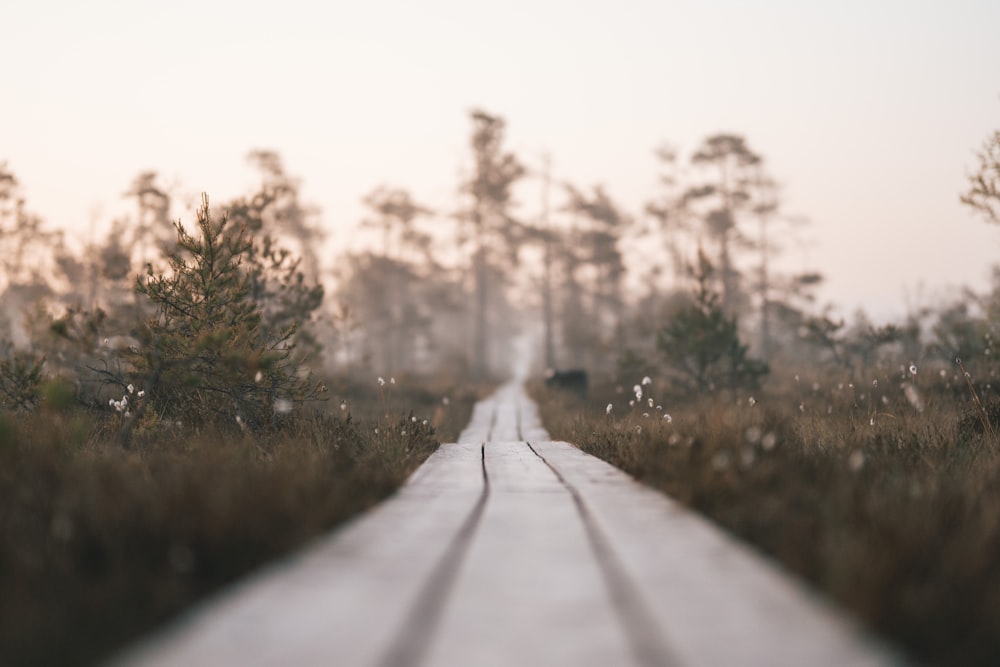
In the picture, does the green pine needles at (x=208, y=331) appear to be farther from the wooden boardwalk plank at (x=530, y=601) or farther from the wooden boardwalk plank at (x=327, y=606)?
the wooden boardwalk plank at (x=530, y=601)

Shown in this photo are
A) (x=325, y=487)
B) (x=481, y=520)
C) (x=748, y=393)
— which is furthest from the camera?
(x=748, y=393)

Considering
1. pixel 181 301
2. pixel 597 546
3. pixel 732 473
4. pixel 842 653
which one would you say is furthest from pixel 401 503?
pixel 181 301

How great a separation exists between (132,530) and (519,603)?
2250 mm

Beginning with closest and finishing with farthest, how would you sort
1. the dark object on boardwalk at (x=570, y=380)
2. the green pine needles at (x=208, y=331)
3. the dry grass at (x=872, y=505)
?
1. the dry grass at (x=872, y=505)
2. the green pine needles at (x=208, y=331)
3. the dark object on boardwalk at (x=570, y=380)

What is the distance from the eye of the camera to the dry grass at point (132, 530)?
10.5ft

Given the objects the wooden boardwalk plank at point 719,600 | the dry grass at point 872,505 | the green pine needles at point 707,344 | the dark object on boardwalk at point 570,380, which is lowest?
the wooden boardwalk plank at point 719,600

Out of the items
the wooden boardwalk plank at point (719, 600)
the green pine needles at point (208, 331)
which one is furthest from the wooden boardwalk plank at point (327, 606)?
the green pine needles at point (208, 331)

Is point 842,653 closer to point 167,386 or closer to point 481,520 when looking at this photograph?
point 481,520

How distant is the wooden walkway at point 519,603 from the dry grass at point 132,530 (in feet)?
0.90

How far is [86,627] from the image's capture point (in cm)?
316

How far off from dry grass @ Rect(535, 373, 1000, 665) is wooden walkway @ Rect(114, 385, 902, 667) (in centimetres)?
23

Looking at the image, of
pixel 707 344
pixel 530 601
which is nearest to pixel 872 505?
pixel 530 601

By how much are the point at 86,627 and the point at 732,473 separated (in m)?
4.15

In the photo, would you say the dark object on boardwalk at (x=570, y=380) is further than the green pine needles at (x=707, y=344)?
Yes
